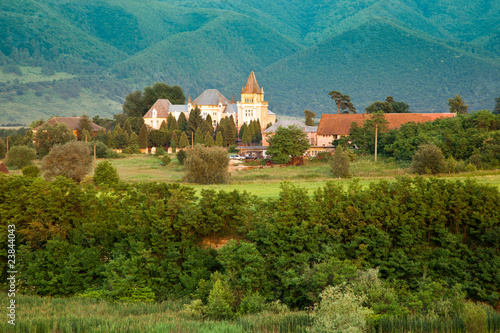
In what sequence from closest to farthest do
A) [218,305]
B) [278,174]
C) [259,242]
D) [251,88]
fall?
[218,305]
[259,242]
[278,174]
[251,88]

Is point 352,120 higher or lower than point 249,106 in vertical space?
lower

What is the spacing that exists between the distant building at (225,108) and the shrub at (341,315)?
3148 inches

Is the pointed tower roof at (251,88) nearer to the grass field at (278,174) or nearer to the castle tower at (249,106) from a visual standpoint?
the castle tower at (249,106)

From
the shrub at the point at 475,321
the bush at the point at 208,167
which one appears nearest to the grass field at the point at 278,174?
the bush at the point at 208,167

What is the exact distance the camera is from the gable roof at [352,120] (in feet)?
193

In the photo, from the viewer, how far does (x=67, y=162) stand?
34.2 metres

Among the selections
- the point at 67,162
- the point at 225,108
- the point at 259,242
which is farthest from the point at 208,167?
the point at 225,108

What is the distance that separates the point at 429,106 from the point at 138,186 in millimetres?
155589

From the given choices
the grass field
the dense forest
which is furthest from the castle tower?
the dense forest

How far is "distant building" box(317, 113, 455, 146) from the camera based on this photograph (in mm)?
59166

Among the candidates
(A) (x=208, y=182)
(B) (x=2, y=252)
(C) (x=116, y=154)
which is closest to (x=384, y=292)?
(B) (x=2, y=252)

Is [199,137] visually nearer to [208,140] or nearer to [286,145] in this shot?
[208,140]

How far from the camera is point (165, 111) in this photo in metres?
95.5

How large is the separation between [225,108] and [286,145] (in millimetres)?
50883
